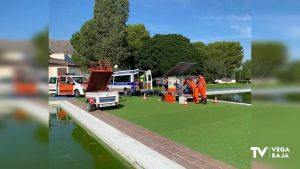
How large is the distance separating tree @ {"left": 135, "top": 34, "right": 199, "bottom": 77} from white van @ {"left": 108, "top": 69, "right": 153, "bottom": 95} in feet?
51.7

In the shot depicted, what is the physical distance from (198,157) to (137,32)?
115 feet

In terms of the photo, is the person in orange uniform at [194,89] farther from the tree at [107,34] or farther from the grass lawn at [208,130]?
the tree at [107,34]

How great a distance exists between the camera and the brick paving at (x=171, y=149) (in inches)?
167

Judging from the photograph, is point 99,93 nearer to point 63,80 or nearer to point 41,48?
point 41,48

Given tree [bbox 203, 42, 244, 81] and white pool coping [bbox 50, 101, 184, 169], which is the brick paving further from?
tree [bbox 203, 42, 244, 81]

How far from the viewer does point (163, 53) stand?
34.4 metres

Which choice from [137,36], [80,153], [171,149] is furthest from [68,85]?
[137,36]

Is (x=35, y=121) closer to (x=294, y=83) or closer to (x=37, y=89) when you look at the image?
(x=37, y=89)

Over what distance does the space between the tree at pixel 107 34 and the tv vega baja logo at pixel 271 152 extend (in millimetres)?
24997

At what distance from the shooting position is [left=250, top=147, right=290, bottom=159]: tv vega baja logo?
240 cm

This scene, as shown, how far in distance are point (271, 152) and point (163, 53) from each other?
3222 cm

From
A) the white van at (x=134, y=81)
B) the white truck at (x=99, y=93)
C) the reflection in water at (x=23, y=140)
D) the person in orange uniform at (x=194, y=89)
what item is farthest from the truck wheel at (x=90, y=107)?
the reflection in water at (x=23, y=140)

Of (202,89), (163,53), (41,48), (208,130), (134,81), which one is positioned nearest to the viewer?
(41,48)

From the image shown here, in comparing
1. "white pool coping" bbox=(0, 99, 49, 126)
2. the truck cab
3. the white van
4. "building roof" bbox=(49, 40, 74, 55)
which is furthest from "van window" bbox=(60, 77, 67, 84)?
"white pool coping" bbox=(0, 99, 49, 126)
